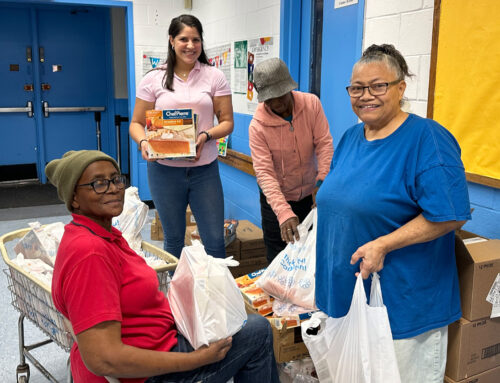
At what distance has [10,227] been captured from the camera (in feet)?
16.0

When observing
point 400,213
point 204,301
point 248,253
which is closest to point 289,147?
point 400,213

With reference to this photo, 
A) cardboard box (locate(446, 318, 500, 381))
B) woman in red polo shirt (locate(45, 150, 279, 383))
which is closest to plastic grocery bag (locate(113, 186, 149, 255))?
woman in red polo shirt (locate(45, 150, 279, 383))

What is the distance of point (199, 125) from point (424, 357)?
162cm

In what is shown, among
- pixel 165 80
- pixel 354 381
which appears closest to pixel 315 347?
pixel 354 381

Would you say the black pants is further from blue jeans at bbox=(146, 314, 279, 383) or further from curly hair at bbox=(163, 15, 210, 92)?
blue jeans at bbox=(146, 314, 279, 383)

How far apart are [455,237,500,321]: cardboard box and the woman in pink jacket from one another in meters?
0.86

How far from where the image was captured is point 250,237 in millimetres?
3623

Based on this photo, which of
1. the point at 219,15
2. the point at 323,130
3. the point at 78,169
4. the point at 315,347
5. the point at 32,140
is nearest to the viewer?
the point at 78,169

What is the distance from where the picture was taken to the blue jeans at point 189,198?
8.53 ft

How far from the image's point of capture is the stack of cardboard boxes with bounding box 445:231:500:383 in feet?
5.10

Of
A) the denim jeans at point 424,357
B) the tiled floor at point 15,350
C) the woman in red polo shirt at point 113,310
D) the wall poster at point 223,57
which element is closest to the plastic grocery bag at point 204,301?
the woman in red polo shirt at point 113,310

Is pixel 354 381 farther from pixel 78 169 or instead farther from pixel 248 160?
pixel 248 160

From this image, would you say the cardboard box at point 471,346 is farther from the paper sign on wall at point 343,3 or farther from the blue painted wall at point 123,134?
the blue painted wall at point 123,134

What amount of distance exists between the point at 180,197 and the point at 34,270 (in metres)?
0.89
